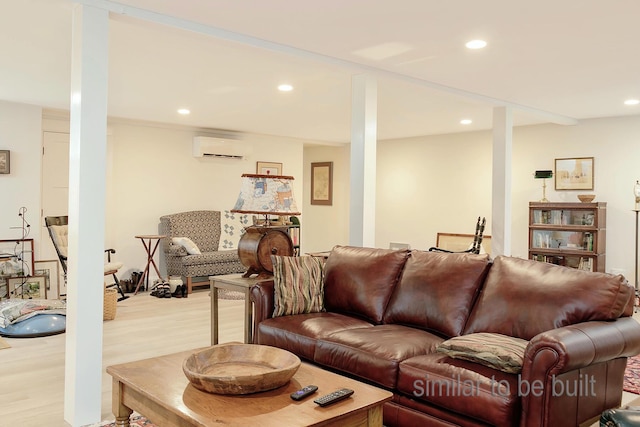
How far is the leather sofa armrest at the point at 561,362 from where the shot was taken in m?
2.18

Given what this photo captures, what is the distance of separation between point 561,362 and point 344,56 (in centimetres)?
289

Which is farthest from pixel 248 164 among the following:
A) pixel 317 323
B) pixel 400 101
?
pixel 317 323

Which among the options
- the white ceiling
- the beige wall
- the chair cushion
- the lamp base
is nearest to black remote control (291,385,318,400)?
the lamp base

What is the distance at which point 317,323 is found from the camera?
10.9 feet

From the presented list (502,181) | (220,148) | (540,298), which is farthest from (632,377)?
(220,148)

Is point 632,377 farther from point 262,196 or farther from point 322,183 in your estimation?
point 322,183

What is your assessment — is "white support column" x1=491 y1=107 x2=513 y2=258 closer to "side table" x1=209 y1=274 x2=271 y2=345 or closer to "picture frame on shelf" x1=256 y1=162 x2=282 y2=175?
"side table" x1=209 y1=274 x2=271 y2=345

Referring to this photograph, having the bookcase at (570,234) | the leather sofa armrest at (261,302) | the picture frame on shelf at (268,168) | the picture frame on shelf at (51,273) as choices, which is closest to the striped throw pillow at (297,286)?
the leather sofa armrest at (261,302)

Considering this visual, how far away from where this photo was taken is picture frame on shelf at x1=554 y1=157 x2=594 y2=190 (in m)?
7.30

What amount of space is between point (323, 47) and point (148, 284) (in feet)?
16.2

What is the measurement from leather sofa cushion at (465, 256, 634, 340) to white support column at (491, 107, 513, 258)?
312 centimetres

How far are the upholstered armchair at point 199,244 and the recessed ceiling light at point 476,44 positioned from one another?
4.81m

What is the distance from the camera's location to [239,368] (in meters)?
2.33

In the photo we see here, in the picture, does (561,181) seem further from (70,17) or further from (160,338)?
(70,17)
